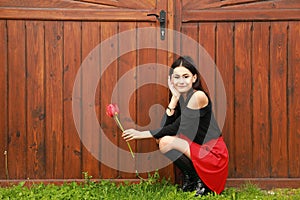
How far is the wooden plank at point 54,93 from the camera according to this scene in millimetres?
4430

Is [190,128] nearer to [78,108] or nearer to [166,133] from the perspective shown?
[166,133]

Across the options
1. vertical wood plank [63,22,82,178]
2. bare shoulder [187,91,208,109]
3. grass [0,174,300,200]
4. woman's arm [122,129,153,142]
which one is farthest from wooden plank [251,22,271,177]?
vertical wood plank [63,22,82,178]

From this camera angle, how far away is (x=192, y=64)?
165 inches

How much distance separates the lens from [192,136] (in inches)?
163

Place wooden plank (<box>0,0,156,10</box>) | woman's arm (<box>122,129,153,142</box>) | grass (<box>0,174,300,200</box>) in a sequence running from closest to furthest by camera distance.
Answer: grass (<box>0,174,300,200</box>)
woman's arm (<box>122,129,153,142</box>)
wooden plank (<box>0,0,156,10</box>)

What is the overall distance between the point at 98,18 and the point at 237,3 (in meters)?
1.24

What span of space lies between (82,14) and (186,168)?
63.7 inches

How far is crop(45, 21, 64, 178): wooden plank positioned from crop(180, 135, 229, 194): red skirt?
3.79ft

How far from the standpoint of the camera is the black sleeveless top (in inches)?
160

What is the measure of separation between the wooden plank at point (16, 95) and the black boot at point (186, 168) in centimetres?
132

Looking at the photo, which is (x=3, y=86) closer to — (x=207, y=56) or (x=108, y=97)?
(x=108, y=97)

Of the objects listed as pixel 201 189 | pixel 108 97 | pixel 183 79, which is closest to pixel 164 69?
pixel 183 79

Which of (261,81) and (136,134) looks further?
(261,81)

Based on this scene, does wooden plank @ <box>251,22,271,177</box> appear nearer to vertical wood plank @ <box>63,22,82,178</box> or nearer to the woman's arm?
the woman's arm
